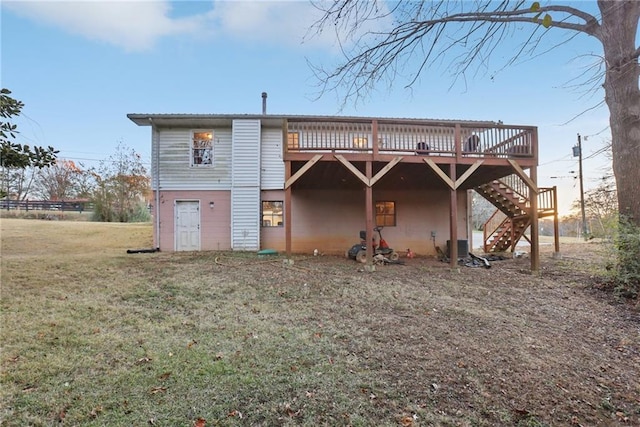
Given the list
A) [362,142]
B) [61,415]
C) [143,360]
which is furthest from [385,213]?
[61,415]

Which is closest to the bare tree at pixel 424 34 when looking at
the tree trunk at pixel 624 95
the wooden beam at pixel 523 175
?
the tree trunk at pixel 624 95

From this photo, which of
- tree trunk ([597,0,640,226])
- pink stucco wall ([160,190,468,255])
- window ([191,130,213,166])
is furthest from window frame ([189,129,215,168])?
tree trunk ([597,0,640,226])

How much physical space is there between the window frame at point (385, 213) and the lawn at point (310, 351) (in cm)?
468

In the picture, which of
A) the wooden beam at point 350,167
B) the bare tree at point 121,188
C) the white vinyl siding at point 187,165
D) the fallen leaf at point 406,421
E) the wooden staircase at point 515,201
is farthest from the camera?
the bare tree at point 121,188

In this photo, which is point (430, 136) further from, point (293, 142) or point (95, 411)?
point (95, 411)

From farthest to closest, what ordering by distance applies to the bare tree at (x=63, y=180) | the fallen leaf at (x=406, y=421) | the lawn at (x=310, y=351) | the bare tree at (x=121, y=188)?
the bare tree at (x=63, y=180)
the bare tree at (x=121, y=188)
the lawn at (x=310, y=351)
the fallen leaf at (x=406, y=421)

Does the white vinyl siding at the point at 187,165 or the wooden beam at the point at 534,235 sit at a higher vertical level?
the white vinyl siding at the point at 187,165

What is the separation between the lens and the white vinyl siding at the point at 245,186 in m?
11.0

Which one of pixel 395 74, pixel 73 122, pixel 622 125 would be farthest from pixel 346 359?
pixel 73 122

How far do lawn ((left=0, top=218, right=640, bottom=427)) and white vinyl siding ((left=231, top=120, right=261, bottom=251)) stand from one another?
4.19m

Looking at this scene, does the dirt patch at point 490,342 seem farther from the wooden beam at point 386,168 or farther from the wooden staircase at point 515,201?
the wooden staircase at point 515,201

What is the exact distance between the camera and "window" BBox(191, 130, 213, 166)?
36.6 ft

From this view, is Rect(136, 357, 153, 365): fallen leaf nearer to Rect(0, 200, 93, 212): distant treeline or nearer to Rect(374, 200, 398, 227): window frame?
Rect(374, 200, 398, 227): window frame

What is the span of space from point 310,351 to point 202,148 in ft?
32.0
